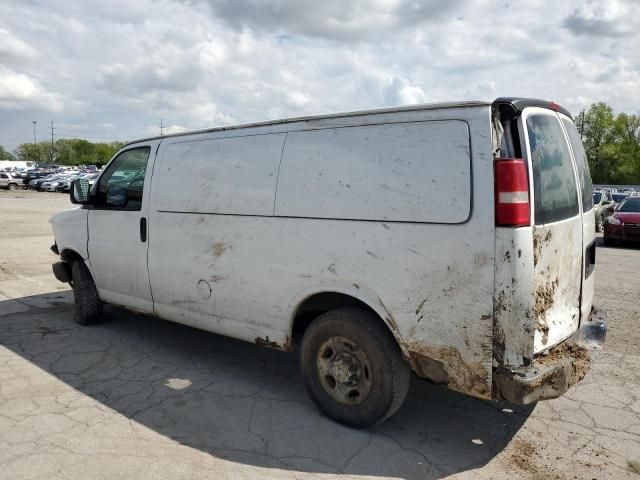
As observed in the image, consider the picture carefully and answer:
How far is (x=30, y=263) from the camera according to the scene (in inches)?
384

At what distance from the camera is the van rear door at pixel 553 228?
299cm

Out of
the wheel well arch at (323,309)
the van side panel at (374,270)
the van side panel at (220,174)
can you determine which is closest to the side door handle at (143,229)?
the van side panel at (220,174)

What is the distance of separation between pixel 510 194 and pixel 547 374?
104 centimetres

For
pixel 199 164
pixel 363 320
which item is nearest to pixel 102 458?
pixel 363 320

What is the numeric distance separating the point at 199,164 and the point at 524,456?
3191 millimetres

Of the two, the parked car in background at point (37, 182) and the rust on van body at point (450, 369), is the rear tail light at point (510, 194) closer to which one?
the rust on van body at point (450, 369)

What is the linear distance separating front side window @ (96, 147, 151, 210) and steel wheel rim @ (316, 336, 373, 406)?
243 centimetres

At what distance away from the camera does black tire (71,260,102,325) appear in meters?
5.79

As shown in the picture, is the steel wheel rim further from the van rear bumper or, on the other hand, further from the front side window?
the front side window

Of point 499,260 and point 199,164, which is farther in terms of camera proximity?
point 199,164

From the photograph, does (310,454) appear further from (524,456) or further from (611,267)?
(611,267)

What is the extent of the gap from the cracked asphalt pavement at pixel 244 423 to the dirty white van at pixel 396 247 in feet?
1.29

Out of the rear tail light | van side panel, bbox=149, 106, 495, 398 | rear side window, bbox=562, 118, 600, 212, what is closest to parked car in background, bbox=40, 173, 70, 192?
van side panel, bbox=149, 106, 495, 398

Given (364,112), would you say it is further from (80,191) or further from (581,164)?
(80,191)
